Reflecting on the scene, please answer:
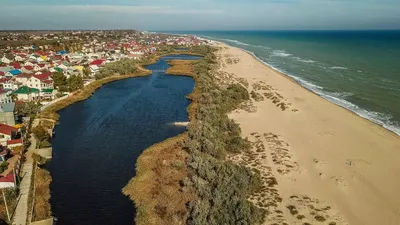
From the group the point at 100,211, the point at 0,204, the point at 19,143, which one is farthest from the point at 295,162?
the point at 19,143

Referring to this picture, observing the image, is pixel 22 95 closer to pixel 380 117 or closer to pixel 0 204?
pixel 0 204

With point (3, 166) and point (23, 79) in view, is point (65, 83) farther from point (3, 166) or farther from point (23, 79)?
point (3, 166)

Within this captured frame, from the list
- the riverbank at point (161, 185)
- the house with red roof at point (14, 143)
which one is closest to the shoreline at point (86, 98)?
the riverbank at point (161, 185)

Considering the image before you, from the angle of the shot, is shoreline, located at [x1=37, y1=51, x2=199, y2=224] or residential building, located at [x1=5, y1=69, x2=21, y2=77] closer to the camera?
shoreline, located at [x1=37, y1=51, x2=199, y2=224]

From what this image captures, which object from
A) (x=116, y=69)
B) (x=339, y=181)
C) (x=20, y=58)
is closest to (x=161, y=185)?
(x=339, y=181)

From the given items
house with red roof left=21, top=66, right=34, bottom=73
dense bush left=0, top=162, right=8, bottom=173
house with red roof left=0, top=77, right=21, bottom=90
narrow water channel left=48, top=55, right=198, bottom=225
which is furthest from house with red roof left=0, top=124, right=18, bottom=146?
house with red roof left=21, top=66, right=34, bottom=73

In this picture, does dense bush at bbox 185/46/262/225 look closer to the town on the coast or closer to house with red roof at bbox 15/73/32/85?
the town on the coast
